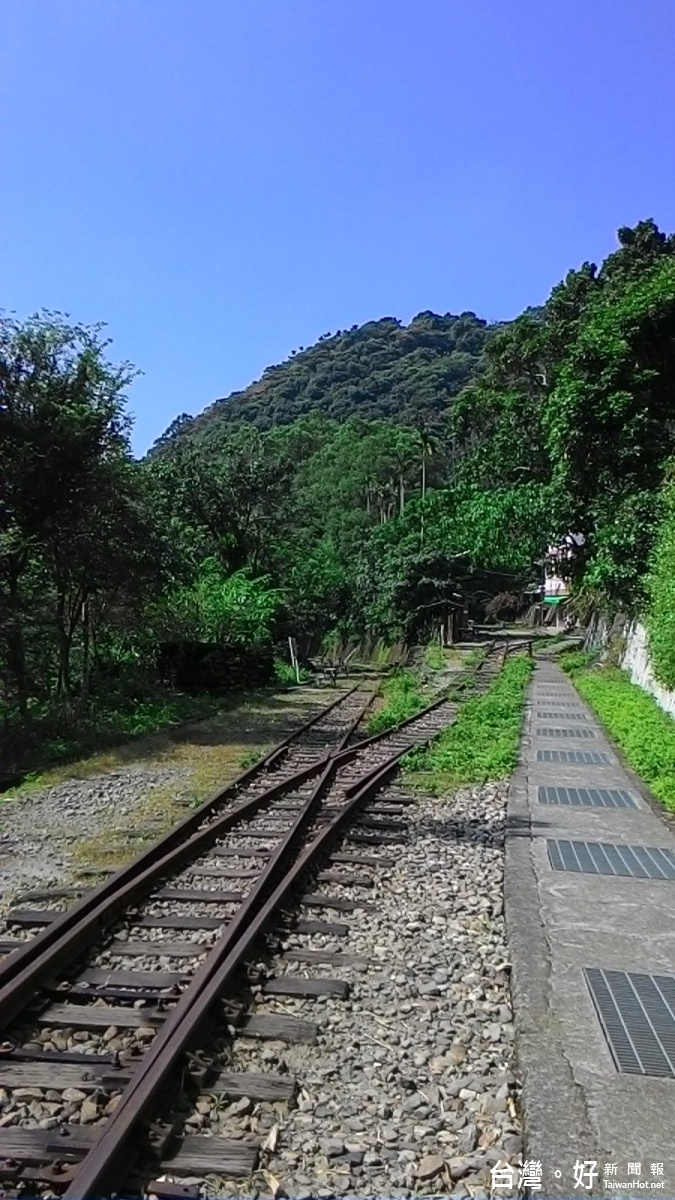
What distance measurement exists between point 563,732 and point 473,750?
2.89 meters

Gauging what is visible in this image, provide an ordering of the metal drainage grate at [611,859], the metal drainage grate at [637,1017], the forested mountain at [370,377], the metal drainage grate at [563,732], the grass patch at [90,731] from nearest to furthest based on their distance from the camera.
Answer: the metal drainage grate at [637,1017], the metal drainage grate at [611,859], the grass patch at [90,731], the metal drainage grate at [563,732], the forested mountain at [370,377]

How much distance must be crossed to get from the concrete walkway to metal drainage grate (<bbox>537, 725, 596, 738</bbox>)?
4.73m

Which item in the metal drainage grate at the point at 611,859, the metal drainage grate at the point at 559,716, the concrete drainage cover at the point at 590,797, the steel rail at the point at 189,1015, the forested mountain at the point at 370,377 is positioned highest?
the forested mountain at the point at 370,377

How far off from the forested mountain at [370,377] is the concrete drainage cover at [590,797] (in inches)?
2960

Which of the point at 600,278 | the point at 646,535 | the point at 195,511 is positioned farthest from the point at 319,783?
the point at 600,278

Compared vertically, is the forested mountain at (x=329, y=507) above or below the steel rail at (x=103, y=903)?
above

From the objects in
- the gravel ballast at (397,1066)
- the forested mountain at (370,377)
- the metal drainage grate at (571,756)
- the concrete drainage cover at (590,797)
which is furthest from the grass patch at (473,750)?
the forested mountain at (370,377)

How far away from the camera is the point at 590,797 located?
30.4ft

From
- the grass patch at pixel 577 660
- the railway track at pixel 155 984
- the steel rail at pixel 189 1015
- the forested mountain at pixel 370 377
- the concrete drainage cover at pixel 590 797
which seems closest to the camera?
the steel rail at pixel 189 1015

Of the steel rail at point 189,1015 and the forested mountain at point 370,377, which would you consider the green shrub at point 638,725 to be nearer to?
the steel rail at point 189,1015

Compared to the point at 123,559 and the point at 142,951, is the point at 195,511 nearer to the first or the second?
the point at 123,559

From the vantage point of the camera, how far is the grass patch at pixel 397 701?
15141 millimetres

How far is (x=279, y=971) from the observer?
188 inches

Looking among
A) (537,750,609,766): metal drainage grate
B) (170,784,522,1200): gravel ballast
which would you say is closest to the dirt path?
(170,784,522,1200): gravel ballast
